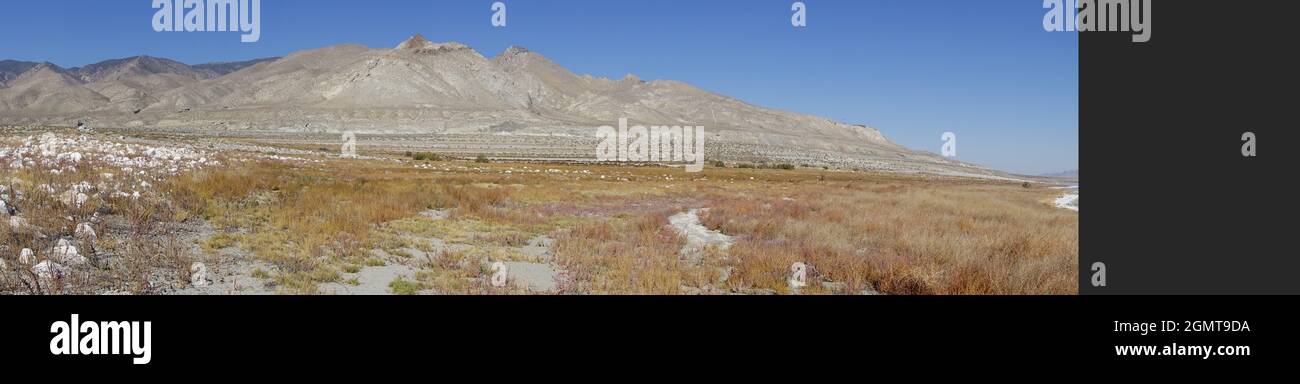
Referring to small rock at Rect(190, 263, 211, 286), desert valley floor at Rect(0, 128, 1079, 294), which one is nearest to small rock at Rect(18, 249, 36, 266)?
desert valley floor at Rect(0, 128, 1079, 294)

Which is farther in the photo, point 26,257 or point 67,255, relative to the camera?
point 67,255

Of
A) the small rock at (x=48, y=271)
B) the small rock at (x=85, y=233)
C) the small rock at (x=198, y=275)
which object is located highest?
the small rock at (x=85, y=233)

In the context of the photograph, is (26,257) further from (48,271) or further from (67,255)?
(48,271)

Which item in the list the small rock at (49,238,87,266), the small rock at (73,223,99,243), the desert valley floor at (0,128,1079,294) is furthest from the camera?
the small rock at (73,223,99,243)

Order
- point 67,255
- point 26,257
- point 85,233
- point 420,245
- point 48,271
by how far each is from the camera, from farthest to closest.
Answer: point 420,245 → point 85,233 → point 67,255 → point 26,257 → point 48,271

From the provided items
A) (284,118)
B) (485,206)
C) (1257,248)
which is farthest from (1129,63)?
(284,118)

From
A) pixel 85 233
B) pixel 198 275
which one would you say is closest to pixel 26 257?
pixel 198 275

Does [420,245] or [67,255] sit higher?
[67,255]

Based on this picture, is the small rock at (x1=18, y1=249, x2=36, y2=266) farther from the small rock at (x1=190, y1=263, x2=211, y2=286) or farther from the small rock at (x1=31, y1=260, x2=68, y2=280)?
the small rock at (x1=190, y1=263, x2=211, y2=286)

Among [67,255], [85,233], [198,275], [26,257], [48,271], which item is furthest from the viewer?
[85,233]

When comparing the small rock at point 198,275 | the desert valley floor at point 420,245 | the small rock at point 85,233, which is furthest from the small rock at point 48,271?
the small rock at point 85,233

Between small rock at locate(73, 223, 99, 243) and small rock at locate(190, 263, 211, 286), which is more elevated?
small rock at locate(73, 223, 99, 243)

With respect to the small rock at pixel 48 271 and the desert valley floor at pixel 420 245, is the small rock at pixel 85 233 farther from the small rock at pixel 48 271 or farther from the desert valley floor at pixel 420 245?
the small rock at pixel 48 271
